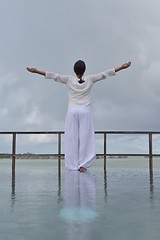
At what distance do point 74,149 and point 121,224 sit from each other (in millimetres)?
2904

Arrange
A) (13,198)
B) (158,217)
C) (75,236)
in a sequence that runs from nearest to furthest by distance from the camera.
Answer: (75,236) < (158,217) < (13,198)

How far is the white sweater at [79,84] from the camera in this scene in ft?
13.5

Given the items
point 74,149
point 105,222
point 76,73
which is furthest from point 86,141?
point 105,222

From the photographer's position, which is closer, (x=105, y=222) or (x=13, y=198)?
(x=105, y=222)

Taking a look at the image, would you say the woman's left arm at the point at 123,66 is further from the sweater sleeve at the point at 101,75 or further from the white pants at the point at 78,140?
the white pants at the point at 78,140

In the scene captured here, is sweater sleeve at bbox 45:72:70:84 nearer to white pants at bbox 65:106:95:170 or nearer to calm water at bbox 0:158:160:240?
white pants at bbox 65:106:95:170

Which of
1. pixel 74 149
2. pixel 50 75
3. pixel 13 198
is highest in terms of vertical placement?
pixel 50 75

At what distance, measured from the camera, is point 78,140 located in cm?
427

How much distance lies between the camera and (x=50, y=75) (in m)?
4.13

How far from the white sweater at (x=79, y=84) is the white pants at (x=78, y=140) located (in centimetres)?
11

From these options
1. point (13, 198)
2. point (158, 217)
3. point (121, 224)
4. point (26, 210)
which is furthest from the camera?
point (13, 198)

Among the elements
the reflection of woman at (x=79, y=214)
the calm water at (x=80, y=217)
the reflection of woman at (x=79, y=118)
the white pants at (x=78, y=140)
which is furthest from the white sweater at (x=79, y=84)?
the calm water at (x=80, y=217)

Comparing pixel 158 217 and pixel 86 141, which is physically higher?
pixel 86 141

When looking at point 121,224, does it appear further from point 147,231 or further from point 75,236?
point 75,236
